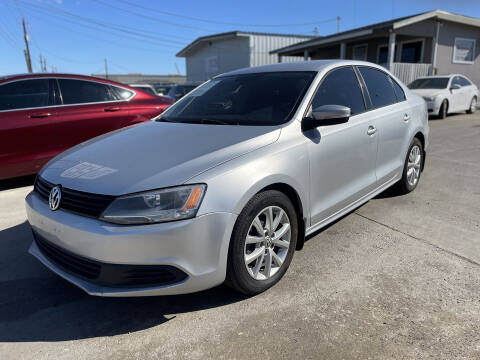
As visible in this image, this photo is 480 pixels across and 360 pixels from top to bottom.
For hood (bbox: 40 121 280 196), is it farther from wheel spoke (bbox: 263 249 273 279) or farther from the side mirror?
wheel spoke (bbox: 263 249 273 279)

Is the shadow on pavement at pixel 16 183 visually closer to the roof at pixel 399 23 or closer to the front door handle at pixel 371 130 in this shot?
the front door handle at pixel 371 130

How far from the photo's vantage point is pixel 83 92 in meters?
5.48

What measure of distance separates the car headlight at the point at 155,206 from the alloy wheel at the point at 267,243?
0.47m

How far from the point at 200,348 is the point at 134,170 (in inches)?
43.5

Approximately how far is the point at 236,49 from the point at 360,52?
978cm

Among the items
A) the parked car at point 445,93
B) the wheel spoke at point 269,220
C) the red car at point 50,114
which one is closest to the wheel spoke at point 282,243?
the wheel spoke at point 269,220

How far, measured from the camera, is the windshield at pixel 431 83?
12289 mm

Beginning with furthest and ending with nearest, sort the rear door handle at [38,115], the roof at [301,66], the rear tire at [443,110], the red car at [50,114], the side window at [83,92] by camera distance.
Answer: the rear tire at [443,110] → the side window at [83,92] → the rear door handle at [38,115] → the red car at [50,114] → the roof at [301,66]

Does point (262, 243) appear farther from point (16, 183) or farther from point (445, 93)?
point (445, 93)

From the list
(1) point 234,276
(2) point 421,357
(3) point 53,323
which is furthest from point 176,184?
(2) point 421,357

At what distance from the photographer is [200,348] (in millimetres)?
2090

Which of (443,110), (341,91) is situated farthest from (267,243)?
(443,110)

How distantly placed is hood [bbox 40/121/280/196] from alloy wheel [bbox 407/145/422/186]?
8.49 feet

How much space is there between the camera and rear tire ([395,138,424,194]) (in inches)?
175
